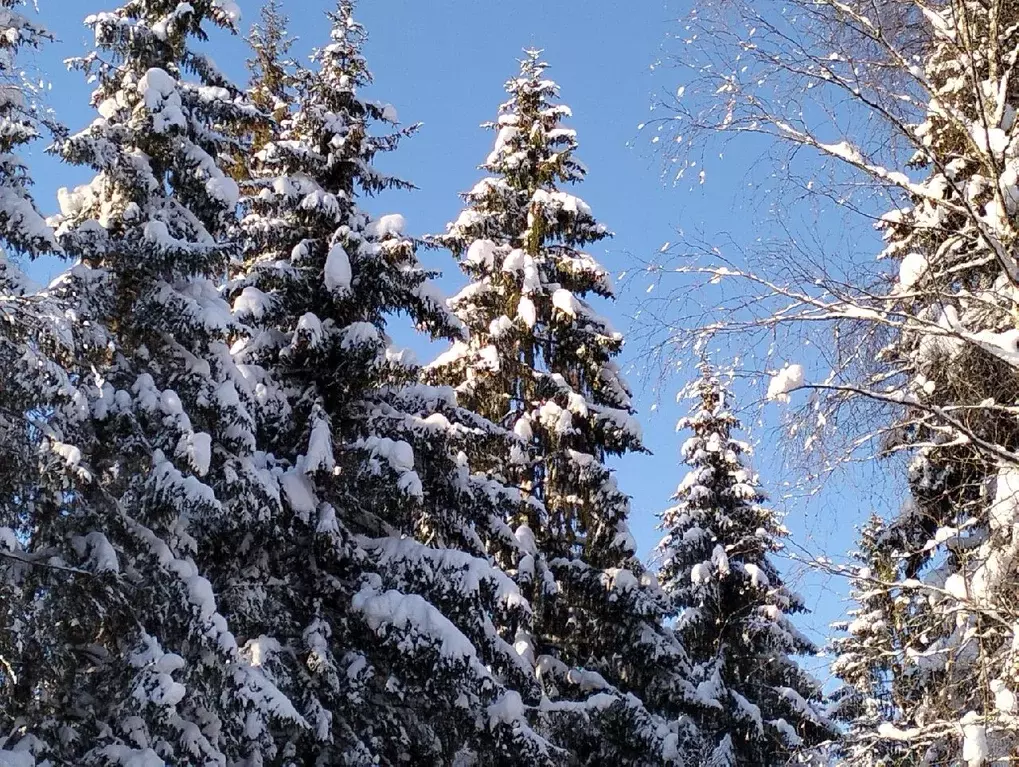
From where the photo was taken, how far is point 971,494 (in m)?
6.38

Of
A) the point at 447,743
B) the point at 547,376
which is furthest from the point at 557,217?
the point at 447,743

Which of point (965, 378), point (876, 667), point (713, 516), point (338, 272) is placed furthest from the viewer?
point (713, 516)

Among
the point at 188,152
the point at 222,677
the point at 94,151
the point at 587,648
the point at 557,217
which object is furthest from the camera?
the point at 557,217

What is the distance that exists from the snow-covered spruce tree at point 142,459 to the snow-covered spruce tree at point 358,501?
86cm

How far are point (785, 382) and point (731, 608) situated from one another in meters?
15.5

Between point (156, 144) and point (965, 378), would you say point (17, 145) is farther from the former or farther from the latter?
point (965, 378)

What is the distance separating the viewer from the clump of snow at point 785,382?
4195 millimetres

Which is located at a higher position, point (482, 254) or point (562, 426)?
point (482, 254)

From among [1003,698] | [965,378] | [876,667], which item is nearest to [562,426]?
[876,667]

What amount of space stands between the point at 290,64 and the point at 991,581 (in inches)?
727

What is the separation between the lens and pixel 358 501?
12711 millimetres

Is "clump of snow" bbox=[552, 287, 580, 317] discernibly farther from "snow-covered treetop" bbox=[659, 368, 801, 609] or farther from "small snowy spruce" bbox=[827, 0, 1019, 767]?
"small snowy spruce" bbox=[827, 0, 1019, 767]

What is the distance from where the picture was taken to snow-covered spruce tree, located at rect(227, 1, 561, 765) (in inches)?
433

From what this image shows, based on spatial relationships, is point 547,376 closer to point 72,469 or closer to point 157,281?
point 157,281
